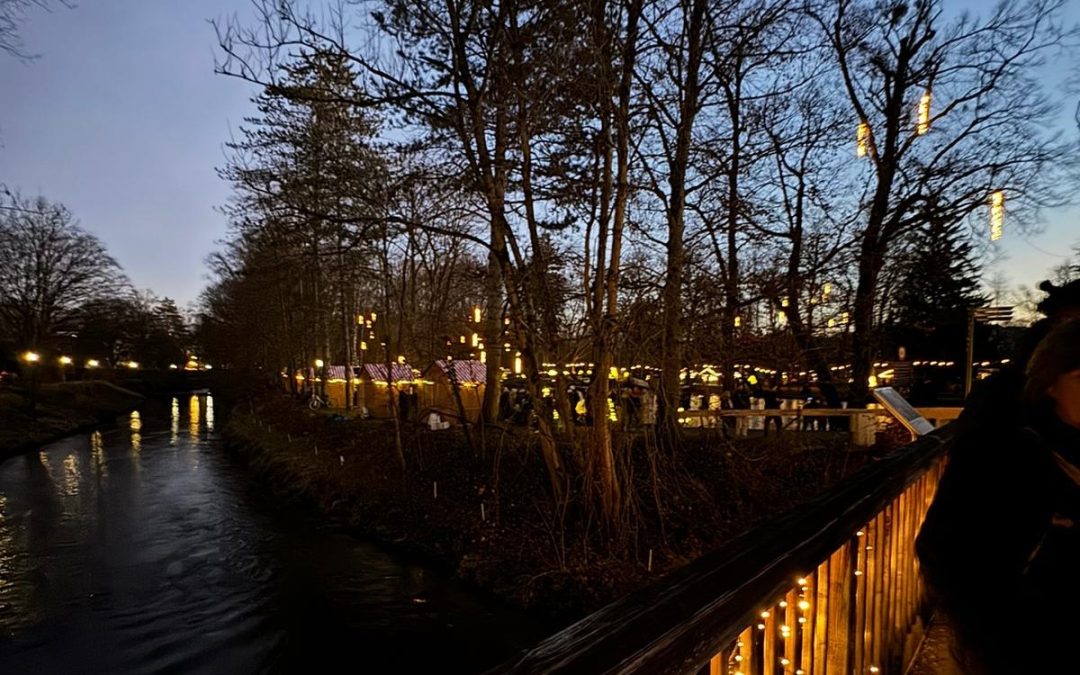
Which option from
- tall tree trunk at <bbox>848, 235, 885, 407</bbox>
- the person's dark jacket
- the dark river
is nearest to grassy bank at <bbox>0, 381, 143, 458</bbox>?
the dark river

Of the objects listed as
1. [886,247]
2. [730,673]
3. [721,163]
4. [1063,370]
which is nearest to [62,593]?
[730,673]

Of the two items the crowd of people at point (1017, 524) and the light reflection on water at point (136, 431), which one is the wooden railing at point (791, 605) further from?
the light reflection on water at point (136, 431)

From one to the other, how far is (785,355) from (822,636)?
9.54 meters

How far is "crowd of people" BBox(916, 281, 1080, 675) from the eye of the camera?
60.2 inches

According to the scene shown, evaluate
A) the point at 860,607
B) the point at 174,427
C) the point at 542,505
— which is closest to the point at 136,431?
the point at 174,427

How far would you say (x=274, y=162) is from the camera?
18891 millimetres

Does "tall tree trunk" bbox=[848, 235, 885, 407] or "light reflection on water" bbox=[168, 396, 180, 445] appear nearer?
"tall tree trunk" bbox=[848, 235, 885, 407]

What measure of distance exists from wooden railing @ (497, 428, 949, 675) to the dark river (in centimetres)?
429

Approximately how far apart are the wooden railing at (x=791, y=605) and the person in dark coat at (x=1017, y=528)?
0.34 metres

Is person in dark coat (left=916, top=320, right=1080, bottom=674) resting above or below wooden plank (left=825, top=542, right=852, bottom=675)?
above

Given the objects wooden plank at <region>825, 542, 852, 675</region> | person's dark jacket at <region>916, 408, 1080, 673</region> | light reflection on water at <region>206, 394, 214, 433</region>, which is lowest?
light reflection on water at <region>206, 394, 214, 433</region>

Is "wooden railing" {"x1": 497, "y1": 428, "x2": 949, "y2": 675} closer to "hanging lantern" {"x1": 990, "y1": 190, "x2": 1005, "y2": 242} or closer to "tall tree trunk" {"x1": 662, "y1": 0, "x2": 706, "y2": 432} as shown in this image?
"tall tree trunk" {"x1": 662, "y1": 0, "x2": 706, "y2": 432}

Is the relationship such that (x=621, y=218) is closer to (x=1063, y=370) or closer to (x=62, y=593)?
(x=1063, y=370)

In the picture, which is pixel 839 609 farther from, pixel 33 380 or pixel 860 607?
pixel 33 380
